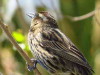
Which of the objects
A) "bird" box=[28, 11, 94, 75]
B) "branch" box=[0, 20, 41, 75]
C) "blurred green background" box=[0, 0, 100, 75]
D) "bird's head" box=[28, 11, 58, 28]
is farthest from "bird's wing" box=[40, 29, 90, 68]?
"blurred green background" box=[0, 0, 100, 75]

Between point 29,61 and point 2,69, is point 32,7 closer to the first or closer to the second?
point 2,69

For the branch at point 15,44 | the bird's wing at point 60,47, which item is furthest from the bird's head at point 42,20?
the branch at point 15,44

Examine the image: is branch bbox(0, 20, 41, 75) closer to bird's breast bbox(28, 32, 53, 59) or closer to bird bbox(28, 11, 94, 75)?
bird bbox(28, 11, 94, 75)

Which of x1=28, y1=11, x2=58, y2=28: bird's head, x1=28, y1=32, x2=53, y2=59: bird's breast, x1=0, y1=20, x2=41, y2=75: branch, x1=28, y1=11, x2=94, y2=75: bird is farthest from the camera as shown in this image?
x1=28, y1=11, x2=58, y2=28: bird's head

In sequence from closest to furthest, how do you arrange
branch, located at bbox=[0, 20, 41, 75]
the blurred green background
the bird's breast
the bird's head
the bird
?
branch, located at bbox=[0, 20, 41, 75]
the bird
the bird's breast
the bird's head
the blurred green background

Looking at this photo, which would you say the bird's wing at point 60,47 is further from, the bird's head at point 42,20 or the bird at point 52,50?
the bird's head at point 42,20

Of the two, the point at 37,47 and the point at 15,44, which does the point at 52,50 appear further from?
the point at 15,44
